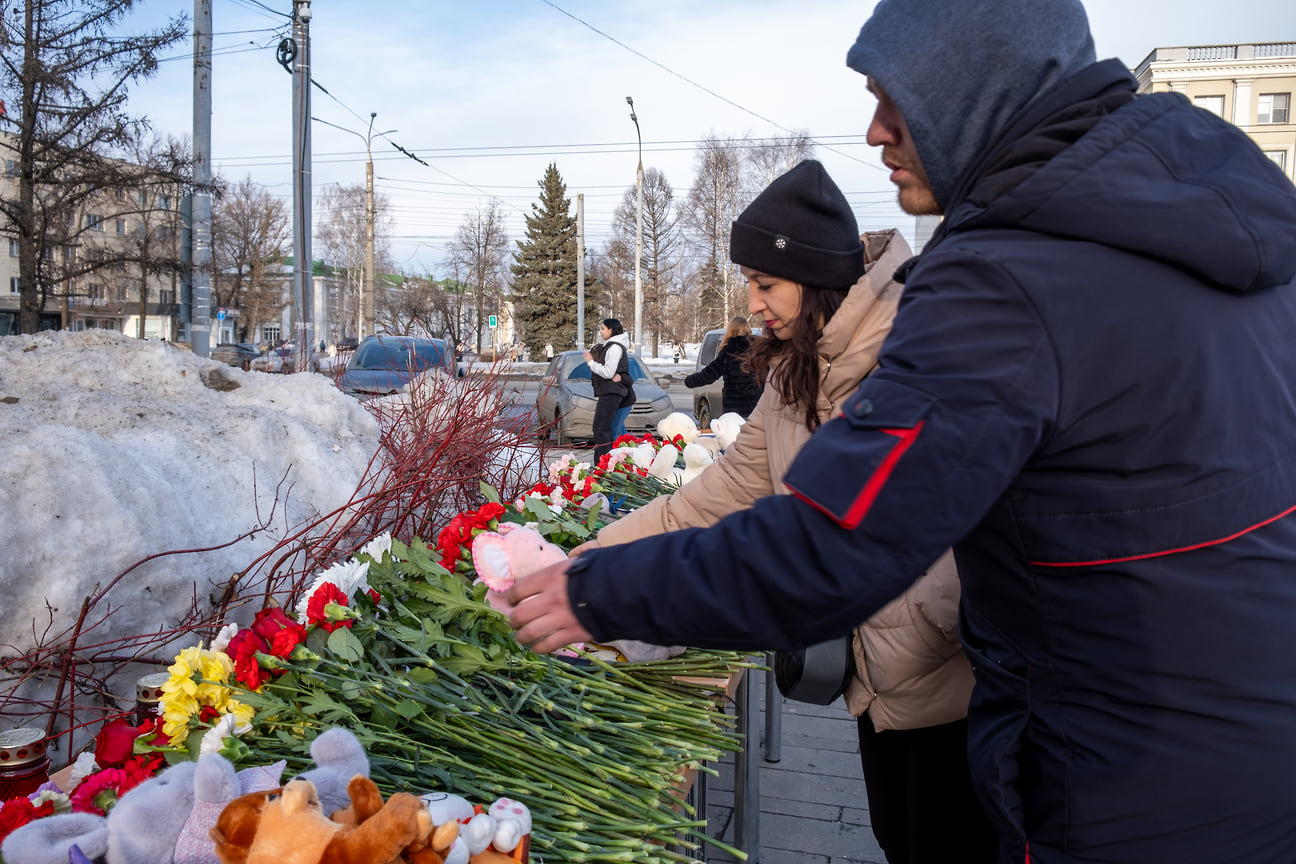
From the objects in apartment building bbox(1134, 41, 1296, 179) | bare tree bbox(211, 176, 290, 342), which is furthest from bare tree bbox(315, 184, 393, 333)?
apartment building bbox(1134, 41, 1296, 179)

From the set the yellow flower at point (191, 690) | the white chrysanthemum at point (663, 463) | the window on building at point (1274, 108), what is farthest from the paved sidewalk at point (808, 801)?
the window on building at point (1274, 108)

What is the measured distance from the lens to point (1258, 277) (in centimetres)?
98

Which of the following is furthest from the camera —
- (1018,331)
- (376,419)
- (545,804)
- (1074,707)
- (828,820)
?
(376,419)

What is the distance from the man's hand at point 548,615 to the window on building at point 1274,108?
55.8 metres

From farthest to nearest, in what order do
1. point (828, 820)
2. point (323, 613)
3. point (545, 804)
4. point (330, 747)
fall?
point (828, 820) → point (323, 613) → point (545, 804) → point (330, 747)

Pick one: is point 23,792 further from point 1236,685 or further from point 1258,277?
point 1258,277

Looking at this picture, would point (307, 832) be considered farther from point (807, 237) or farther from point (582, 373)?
point (582, 373)

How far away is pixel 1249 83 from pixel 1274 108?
1.87 metres

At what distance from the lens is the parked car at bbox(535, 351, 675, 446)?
11.6m

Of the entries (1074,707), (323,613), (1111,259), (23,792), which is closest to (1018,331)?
(1111,259)

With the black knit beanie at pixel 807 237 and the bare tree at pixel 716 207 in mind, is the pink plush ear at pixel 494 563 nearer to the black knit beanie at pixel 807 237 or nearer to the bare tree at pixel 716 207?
the black knit beanie at pixel 807 237

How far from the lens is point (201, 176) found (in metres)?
9.10

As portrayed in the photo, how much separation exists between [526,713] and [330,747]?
0.72m

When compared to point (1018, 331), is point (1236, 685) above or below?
below
